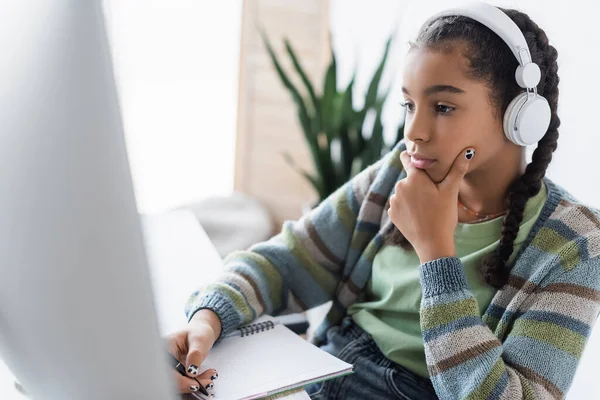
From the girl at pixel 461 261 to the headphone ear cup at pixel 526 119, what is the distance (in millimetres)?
21

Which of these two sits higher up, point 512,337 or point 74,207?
point 74,207

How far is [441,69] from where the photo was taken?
88cm

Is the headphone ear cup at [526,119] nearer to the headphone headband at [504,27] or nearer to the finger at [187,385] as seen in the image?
the headphone headband at [504,27]

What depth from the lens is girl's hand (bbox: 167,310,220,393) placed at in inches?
31.5

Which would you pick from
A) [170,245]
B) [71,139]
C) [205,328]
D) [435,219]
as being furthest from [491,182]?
[71,139]

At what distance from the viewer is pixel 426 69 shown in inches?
34.8

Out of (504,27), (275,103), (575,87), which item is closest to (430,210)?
(504,27)

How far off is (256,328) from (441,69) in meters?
0.52

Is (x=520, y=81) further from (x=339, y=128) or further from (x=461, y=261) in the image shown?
(x=339, y=128)

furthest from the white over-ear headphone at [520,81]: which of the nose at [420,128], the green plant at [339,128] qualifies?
the green plant at [339,128]

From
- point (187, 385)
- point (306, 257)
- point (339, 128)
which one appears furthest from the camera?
point (339, 128)

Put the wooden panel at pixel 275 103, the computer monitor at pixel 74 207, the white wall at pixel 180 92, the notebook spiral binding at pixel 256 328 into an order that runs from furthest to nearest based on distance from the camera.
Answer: the wooden panel at pixel 275 103 → the white wall at pixel 180 92 → the notebook spiral binding at pixel 256 328 → the computer monitor at pixel 74 207

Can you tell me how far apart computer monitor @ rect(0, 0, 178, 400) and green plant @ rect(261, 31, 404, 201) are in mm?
1381

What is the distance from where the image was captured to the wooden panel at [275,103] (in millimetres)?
2379
